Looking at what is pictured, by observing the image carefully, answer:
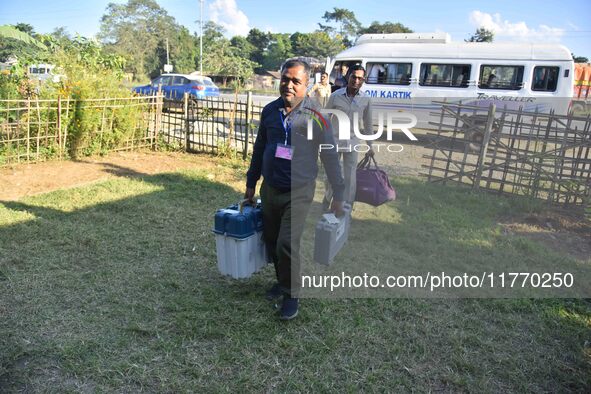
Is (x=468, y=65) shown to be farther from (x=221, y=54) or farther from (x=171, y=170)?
(x=221, y=54)

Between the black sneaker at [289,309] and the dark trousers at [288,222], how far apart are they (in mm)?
49

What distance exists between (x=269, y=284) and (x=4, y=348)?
176 centimetres

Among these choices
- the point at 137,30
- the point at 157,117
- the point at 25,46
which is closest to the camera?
the point at 157,117

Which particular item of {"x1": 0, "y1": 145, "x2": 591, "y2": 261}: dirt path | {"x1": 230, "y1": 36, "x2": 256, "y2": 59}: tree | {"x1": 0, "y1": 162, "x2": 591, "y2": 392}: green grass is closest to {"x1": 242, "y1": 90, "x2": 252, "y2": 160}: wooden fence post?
A: {"x1": 0, "y1": 145, "x2": 591, "y2": 261}: dirt path

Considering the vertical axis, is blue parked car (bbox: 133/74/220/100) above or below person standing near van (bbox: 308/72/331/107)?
above

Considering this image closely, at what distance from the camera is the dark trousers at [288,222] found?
106 inches

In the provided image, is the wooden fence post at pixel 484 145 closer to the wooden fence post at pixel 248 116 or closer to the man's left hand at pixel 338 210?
the man's left hand at pixel 338 210

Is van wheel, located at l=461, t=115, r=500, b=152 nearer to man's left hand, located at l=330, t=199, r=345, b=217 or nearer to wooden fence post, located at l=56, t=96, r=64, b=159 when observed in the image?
man's left hand, located at l=330, t=199, r=345, b=217

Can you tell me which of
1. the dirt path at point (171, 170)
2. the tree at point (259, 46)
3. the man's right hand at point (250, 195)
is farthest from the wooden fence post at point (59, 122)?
the tree at point (259, 46)

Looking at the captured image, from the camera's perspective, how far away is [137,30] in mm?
45250

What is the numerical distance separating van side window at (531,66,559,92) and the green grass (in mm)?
7749

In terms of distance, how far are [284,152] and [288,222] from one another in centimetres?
44

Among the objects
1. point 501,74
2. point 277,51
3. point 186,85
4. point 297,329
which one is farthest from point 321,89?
point 277,51

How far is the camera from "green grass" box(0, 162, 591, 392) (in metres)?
2.35
